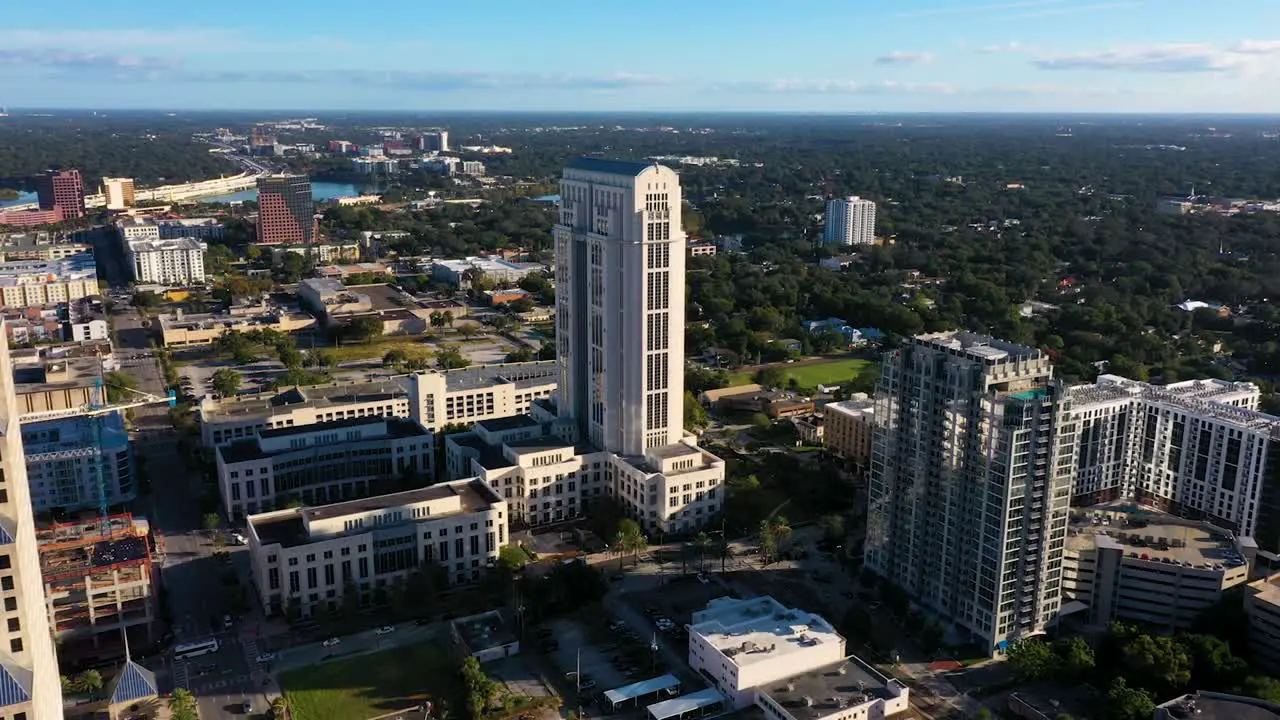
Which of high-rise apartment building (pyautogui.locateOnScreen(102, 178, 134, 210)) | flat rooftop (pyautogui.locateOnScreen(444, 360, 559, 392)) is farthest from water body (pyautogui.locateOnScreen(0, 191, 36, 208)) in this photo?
flat rooftop (pyautogui.locateOnScreen(444, 360, 559, 392))

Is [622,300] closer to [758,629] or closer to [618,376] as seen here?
[618,376]

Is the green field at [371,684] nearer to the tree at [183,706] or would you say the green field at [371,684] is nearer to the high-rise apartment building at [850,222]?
the tree at [183,706]

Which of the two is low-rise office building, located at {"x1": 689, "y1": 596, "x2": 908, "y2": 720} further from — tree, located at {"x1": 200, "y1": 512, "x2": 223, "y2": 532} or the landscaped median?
tree, located at {"x1": 200, "y1": 512, "x2": 223, "y2": 532}

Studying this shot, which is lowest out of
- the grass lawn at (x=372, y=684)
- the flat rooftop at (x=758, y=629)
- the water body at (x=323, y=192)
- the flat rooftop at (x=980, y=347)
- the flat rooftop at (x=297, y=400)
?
the grass lawn at (x=372, y=684)

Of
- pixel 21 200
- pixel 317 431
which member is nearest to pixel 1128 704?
pixel 317 431

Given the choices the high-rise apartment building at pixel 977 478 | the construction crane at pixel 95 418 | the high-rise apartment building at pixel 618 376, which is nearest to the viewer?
the high-rise apartment building at pixel 977 478

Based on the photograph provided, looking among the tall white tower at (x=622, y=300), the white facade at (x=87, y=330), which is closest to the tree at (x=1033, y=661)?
the tall white tower at (x=622, y=300)
